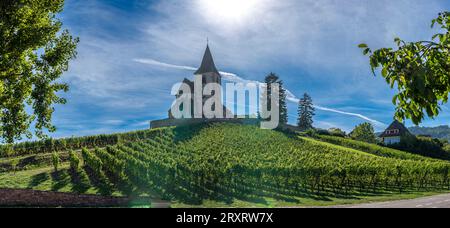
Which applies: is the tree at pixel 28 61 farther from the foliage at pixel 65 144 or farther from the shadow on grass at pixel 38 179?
the foliage at pixel 65 144

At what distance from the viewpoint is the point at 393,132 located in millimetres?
105812

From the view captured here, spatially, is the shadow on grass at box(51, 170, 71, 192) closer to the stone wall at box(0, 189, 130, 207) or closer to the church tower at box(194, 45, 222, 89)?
the stone wall at box(0, 189, 130, 207)

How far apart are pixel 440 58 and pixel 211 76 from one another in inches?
3922

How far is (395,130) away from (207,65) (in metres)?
58.9

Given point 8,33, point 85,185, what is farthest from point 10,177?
point 8,33

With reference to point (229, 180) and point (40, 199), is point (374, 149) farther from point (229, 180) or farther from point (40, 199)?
point (40, 199)

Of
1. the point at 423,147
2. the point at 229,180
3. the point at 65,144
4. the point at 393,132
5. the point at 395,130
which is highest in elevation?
the point at 395,130

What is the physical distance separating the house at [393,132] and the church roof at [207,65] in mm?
54719

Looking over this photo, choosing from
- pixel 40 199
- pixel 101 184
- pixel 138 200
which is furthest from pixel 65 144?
pixel 138 200

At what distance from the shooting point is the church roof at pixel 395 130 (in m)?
104

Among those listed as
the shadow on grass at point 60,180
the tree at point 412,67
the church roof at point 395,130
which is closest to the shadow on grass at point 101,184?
the shadow on grass at point 60,180

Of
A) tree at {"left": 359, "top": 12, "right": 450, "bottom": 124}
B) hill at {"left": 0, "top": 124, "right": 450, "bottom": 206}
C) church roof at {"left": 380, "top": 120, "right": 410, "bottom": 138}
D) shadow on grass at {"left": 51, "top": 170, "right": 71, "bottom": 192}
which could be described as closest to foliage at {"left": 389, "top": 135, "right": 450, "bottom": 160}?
church roof at {"left": 380, "top": 120, "right": 410, "bottom": 138}

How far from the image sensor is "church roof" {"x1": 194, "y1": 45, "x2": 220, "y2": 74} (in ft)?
343

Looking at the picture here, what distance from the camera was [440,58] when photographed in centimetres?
502
